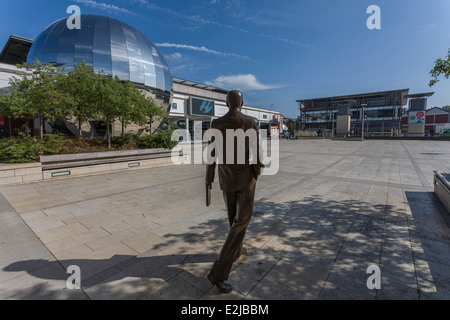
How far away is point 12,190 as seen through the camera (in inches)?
283

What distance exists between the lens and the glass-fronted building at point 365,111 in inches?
2467

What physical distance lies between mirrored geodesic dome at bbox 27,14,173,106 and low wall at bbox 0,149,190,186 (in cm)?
861

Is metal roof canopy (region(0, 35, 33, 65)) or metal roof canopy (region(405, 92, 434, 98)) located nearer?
metal roof canopy (region(0, 35, 33, 65))

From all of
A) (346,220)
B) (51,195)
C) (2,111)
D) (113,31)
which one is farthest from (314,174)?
(113,31)

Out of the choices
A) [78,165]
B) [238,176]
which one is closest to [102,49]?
[78,165]

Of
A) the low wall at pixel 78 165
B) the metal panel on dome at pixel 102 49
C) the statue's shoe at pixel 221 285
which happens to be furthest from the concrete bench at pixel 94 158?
the statue's shoe at pixel 221 285

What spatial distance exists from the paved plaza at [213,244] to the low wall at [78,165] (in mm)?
952

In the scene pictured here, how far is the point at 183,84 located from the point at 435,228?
38220mm

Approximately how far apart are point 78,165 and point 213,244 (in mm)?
8671

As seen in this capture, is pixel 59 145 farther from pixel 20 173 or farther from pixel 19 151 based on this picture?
pixel 20 173

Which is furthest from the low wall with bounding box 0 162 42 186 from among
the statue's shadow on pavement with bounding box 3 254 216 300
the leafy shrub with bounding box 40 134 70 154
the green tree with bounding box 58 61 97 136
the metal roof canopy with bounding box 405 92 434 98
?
the metal roof canopy with bounding box 405 92 434 98

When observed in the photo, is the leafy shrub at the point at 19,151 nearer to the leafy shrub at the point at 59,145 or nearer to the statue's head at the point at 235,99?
the leafy shrub at the point at 59,145

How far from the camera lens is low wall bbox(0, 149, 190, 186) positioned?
789 cm

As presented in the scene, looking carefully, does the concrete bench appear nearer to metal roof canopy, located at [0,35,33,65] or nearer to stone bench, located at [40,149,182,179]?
stone bench, located at [40,149,182,179]
